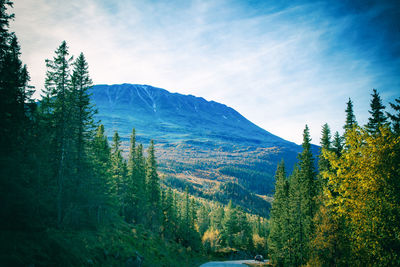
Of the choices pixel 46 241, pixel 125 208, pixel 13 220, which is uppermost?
pixel 13 220

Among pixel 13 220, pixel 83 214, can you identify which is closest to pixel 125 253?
pixel 83 214

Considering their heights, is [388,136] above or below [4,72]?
below

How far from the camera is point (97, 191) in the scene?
93.8ft

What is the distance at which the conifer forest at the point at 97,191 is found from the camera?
11.7 metres

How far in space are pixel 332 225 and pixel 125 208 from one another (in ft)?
124

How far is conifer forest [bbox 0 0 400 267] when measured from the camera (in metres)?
11.7

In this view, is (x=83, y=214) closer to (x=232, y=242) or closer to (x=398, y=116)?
(x=398, y=116)

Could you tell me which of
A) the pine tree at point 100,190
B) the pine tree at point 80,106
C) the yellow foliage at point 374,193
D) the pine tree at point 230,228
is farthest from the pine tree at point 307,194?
the pine tree at point 230,228

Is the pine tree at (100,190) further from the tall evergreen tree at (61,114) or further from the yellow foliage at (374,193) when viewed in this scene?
the yellow foliage at (374,193)

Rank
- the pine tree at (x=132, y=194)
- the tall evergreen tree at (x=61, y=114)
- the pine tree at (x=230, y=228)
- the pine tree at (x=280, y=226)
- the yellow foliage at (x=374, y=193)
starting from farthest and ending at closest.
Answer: the pine tree at (x=230, y=228) → the pine tree at (x=132, y=194) → the pine tree at (x=280, y=226) → the tall evergreen tree at (x=61, y=114) → the yellow foliage at (x=374, y=193)

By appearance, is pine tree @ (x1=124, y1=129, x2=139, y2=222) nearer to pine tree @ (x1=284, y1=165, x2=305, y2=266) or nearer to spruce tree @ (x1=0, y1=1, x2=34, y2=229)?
spruce tree @ (x1=0, y1=1, x2=34, y2=229)

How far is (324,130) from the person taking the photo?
35.7 m

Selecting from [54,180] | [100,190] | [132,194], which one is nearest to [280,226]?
[132,194]

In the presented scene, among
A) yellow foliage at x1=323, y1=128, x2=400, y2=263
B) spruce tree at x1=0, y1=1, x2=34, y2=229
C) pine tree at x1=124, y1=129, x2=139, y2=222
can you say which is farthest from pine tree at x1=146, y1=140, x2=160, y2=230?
yellow foliage at x1=323, y1=128, x2=400, y2=263
